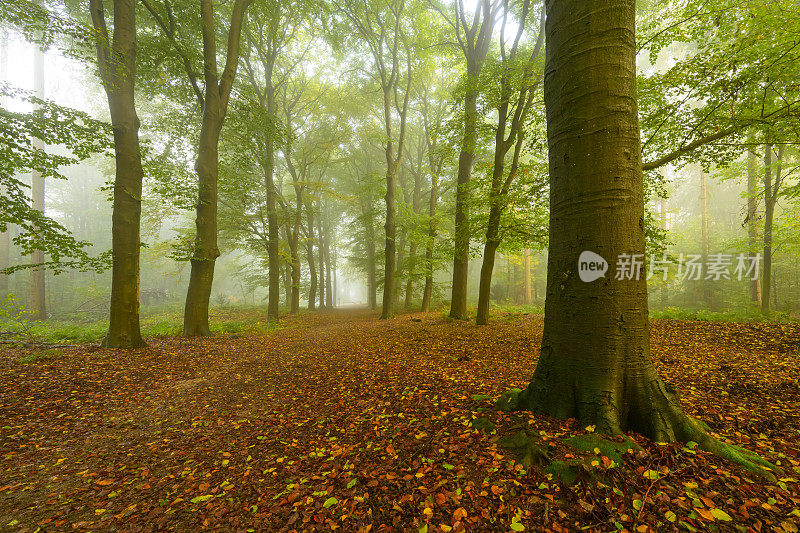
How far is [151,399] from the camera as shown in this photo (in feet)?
14.7

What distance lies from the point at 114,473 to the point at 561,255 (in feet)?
15.7

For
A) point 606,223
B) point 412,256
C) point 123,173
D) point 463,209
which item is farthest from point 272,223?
point 606,223

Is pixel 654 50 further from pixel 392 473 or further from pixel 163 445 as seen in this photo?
pixel 163 445

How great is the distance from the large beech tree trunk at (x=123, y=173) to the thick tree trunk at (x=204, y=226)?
173 centimetres

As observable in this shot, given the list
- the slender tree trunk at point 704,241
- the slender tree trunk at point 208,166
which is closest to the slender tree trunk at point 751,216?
the slender tree trunk at point 704,241

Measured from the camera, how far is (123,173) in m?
6.51

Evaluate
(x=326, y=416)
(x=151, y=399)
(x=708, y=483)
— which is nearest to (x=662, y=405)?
(x=708, y=483)

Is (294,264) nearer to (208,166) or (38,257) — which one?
(208,166)

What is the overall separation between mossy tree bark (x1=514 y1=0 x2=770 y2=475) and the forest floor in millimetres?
321

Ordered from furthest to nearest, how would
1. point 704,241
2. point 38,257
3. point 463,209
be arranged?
point 704,241
point 38,257
point 463,209

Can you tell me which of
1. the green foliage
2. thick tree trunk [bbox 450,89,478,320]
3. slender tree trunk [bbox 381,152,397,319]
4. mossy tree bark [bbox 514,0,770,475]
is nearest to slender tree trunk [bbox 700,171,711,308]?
thick tree trunk [bbox 450,89,478,320]

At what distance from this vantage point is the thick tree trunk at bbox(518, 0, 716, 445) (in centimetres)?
242

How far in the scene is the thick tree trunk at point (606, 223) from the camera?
2424 mm

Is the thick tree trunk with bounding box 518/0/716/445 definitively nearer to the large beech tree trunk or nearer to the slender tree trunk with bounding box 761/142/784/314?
the large beech tree trunk
